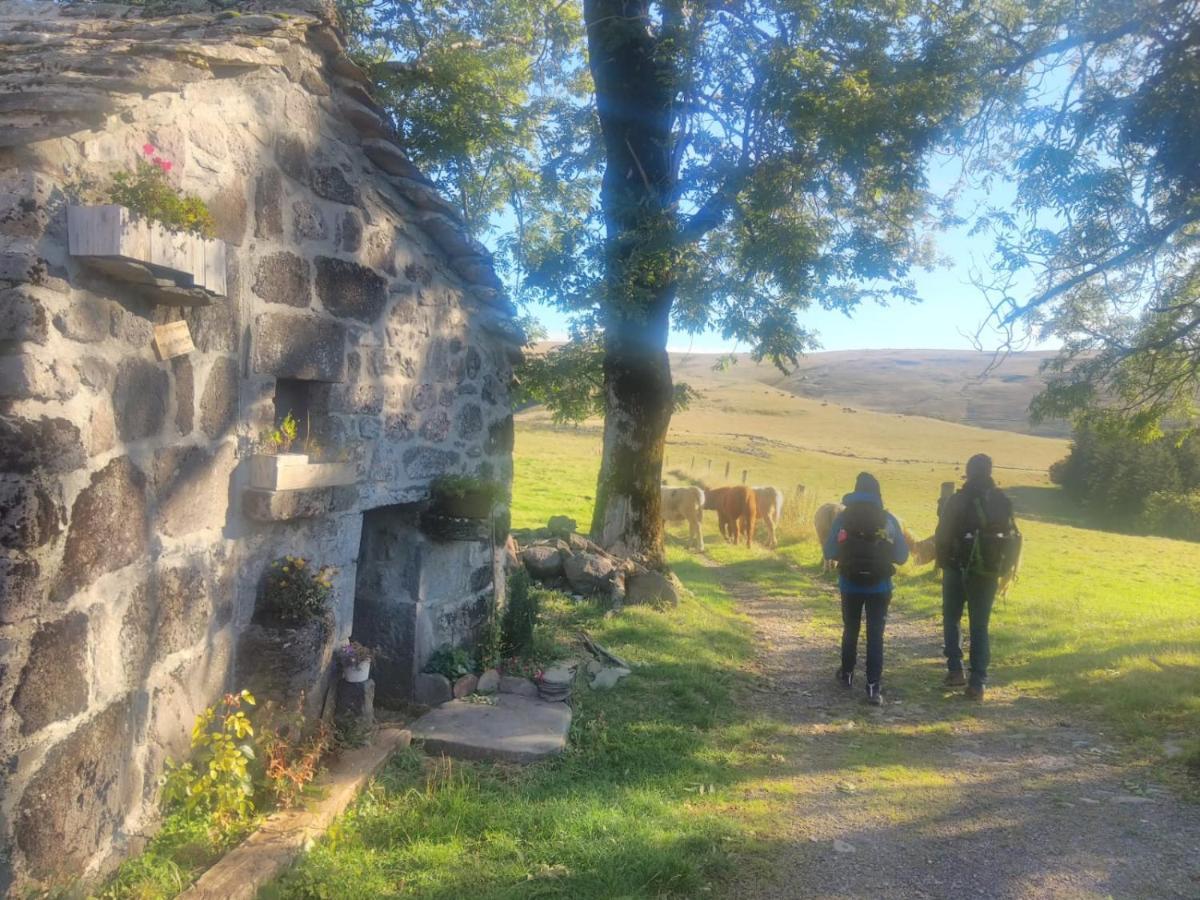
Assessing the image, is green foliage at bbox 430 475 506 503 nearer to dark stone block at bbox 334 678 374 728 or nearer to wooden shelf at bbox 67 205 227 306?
dark stone block at bbox 334 678 374 728

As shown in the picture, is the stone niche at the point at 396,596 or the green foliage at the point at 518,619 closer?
the stone niche at the point at 396,596

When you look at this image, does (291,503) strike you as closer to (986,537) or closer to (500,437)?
(500,437)

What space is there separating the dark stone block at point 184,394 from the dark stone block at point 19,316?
77 cm

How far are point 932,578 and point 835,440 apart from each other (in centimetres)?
4750

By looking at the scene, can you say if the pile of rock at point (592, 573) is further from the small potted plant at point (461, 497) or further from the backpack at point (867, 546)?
the small potted plant at point (461, 497)

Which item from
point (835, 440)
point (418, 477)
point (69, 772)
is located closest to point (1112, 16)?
point (418, 477)

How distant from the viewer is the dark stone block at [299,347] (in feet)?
13.7

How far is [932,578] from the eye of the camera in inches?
543

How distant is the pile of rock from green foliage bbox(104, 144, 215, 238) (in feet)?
20.3

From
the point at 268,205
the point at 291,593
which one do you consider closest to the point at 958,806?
the point at 291,593

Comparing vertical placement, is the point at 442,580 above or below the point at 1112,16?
below

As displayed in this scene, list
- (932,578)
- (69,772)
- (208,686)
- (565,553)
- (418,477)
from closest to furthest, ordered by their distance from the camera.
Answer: (69,772), (208,686), (418,477), (565,553), (932,578)

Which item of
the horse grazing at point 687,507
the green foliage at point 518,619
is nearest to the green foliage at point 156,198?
the green foliage at point 518,619

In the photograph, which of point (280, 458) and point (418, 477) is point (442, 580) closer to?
point (418, 477)
